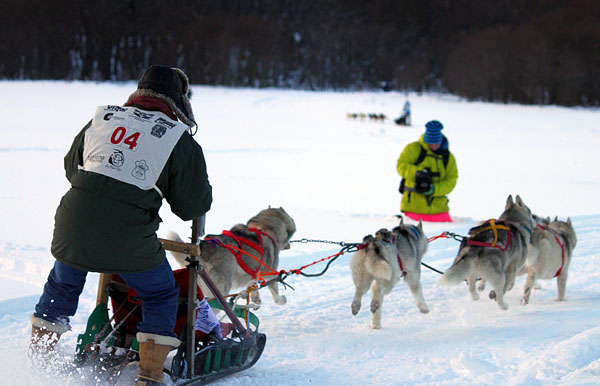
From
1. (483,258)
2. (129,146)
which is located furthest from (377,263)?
(129,146)

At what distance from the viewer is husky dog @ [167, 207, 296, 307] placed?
3.48 metres

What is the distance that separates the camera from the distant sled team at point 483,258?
372cm

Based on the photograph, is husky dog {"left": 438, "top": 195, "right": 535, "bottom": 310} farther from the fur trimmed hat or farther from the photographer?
the fur trimmed hat

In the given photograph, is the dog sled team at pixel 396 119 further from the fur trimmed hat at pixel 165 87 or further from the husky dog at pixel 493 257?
the fur trimmed hat at pixel 165 87

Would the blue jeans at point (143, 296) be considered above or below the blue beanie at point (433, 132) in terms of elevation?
below

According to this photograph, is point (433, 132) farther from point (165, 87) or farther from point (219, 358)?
point (165, 87)

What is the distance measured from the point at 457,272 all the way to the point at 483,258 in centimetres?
20

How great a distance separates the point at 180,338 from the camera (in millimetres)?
2580

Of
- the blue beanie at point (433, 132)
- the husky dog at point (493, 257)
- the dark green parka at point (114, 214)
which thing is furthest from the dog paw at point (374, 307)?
the blue beanie at point (433, 132)

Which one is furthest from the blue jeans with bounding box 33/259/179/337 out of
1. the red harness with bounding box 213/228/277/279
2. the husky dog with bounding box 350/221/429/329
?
the husky dog with bounding box 350/221/429/329

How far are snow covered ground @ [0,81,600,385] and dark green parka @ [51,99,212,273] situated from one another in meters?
0.62

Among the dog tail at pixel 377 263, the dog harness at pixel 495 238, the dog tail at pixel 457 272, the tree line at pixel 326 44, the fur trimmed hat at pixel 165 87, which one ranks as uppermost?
the tree line at pixel 326 44

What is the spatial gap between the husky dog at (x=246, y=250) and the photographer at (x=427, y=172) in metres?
2.22

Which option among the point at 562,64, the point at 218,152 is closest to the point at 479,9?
the point at 562,64
